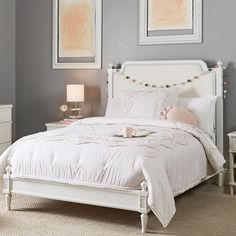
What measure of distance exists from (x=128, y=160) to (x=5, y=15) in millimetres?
3729

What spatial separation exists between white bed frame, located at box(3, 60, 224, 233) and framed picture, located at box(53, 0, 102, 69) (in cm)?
43

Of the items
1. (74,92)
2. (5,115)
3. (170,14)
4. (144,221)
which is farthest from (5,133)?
(144,221)

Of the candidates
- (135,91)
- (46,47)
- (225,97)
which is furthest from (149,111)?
(46,47)

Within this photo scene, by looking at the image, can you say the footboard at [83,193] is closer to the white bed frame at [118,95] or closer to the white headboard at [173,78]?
the white bed frame at [118,95]

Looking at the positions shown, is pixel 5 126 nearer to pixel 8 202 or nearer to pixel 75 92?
pixel 75 92

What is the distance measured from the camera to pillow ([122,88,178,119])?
511 cm

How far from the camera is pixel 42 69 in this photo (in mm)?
6488

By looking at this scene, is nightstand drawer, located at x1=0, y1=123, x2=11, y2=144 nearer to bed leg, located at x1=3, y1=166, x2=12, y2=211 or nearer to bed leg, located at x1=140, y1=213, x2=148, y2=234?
bed leg, located at x1=3, y1=166, x2=12, y2=211

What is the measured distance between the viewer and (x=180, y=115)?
4.90 meters

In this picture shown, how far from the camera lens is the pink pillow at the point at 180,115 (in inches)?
193

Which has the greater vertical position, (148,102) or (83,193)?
(148,102)

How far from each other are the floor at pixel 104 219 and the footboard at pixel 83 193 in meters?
0.17

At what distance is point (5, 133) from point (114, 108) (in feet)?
4.91

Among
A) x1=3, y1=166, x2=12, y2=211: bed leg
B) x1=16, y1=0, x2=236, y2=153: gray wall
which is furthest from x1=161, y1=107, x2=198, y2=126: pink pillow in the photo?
x1=3, y1=166, x2=12, y2=211: bed leg
